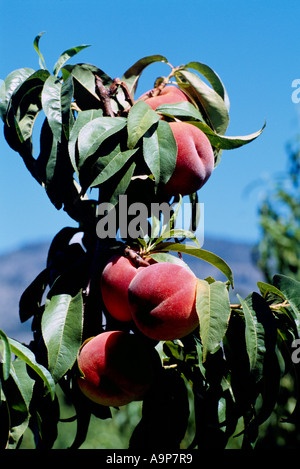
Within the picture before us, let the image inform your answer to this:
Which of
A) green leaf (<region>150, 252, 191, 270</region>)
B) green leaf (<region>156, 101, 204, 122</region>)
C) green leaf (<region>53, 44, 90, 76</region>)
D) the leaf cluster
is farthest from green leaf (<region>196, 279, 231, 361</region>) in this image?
green leaf (<region>53, 44, 90, 76</region>)

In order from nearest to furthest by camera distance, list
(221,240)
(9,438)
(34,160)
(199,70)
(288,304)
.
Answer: (9,438), (288,304), (34,160), (199,70), (221,240)

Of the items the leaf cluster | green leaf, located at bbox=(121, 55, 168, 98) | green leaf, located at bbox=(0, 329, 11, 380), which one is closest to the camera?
green leaf, located at bbox=(0, 329, 11, 380)

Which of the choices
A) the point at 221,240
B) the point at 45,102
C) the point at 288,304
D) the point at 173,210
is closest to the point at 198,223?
the point at 173,210

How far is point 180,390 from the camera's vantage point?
100 cm

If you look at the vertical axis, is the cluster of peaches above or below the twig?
below

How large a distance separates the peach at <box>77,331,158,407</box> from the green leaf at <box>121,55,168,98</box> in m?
0.57

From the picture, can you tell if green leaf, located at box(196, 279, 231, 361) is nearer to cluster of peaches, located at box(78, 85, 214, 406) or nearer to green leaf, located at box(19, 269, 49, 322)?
cluster of peaches, located at box(78, 85, 214, 406)

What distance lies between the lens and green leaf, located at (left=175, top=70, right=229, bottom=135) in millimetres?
1093

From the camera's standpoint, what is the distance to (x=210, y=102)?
1.09 meters

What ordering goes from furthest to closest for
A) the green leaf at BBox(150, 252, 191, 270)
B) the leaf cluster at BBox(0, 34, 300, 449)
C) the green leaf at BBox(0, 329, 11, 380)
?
the green leaf at BBox(150, 252, 191, 270), the leaf cluster at BBox(0, 34, 300, 449), the green leaf at BBox(0, 329, 11, 380)

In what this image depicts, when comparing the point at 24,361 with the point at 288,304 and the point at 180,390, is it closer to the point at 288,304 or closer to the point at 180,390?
the point at 180,390

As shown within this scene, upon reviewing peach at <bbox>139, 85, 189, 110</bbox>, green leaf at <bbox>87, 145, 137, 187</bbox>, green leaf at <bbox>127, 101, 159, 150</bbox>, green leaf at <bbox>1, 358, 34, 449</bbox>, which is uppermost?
peach at <bbox>139, 85, 189, 110</bbox>

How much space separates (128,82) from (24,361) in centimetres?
66

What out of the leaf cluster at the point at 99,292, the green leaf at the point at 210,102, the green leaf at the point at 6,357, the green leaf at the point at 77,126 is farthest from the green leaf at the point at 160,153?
the green leaf at the point at 6,357
